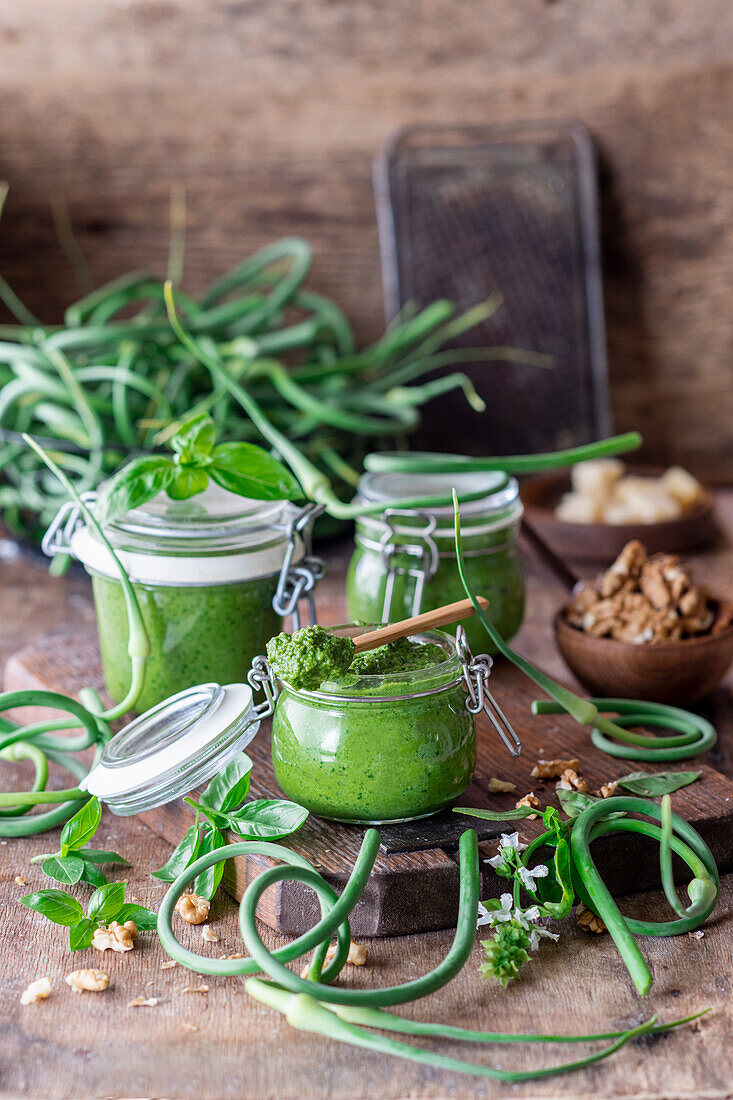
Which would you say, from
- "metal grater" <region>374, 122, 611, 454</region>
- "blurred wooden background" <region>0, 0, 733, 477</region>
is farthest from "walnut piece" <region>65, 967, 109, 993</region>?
"blurred wooden background" <region>0, 0, 733, 477</region>

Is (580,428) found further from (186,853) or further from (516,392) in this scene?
(186,853)

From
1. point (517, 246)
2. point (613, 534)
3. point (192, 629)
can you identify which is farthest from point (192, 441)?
point (517, 246)

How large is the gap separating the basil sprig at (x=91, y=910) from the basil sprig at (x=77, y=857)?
3 cm

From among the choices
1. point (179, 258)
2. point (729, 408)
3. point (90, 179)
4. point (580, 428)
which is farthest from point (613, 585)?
point (90, 179)

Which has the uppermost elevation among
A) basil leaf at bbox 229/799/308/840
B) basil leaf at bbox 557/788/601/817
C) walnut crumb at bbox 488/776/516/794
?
basil leaf at bbox 229/799/308/840

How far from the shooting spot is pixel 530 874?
2.13ft

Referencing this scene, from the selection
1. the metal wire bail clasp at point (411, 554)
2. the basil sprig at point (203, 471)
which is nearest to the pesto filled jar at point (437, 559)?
the metal wire bail clasp at point (411, 554)

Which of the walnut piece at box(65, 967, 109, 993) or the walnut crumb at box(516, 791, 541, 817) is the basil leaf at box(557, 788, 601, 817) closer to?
the walnut crumb at box(516, 791, 541, 817)

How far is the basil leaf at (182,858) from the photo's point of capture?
69cm

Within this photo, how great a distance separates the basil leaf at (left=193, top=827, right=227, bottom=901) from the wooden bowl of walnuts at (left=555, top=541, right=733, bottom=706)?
357 mm

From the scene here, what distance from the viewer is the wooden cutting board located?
65cm

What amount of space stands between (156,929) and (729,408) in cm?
129

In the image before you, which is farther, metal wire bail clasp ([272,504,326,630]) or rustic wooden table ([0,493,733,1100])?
metal wire bail clasp ([272,504,326,630])

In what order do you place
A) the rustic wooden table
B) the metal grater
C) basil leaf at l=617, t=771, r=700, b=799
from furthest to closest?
the metal grater < basil leaf at l=617, t=771, r=700, b=799 < the rustic wooden table
